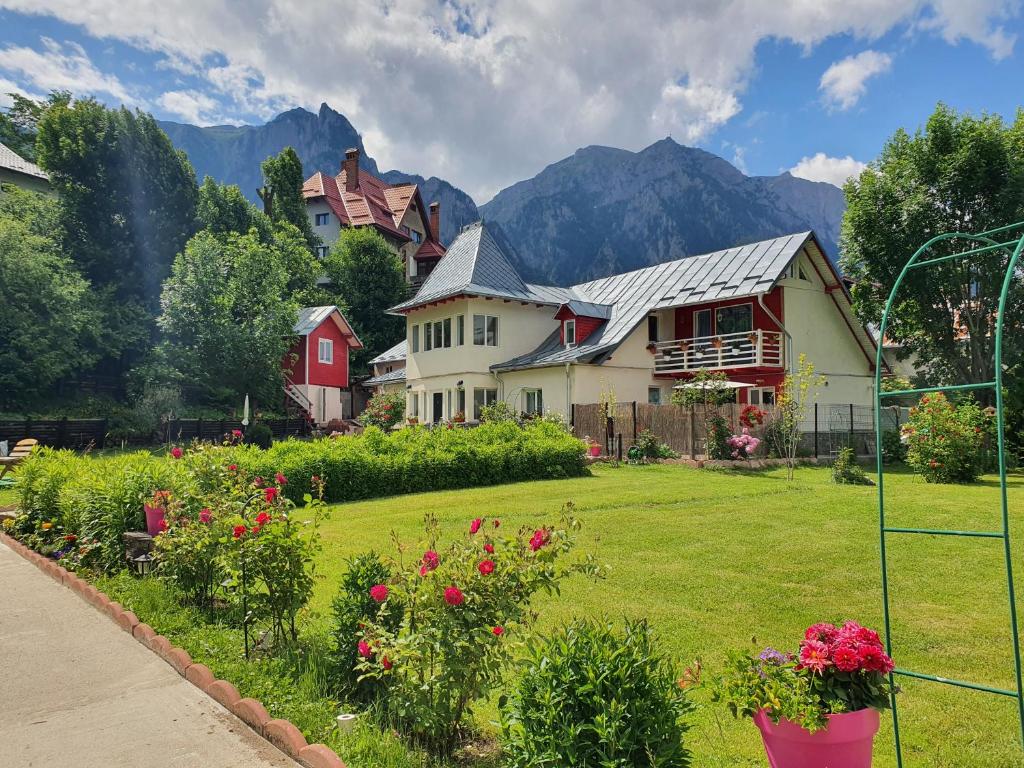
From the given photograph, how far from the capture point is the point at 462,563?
3.36 meters

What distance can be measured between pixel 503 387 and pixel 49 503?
1965 cm

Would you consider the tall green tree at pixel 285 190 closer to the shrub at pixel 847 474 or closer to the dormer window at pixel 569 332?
the dormer window at pixel 569 332

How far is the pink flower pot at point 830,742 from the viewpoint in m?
2.54

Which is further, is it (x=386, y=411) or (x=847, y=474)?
(x=386, y=411)

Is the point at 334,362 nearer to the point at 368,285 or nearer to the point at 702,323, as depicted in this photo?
the point at 368,285

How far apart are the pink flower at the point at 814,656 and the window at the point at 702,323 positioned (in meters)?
25.2

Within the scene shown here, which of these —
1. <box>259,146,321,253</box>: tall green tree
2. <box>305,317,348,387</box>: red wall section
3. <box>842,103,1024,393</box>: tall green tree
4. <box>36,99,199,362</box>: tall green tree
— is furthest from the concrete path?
<box>259,146,321,253</box>: tall green tree

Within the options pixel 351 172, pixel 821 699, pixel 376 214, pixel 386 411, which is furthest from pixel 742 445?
pixel 351 172

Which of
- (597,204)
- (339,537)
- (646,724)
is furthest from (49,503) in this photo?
Answer: (597,204)

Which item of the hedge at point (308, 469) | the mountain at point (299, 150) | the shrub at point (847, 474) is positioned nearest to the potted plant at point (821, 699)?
the hedge at point (308, 469)

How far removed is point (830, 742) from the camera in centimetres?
253

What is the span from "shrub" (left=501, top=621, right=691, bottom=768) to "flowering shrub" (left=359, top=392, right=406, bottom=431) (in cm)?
2783

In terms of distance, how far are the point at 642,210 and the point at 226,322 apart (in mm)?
102135

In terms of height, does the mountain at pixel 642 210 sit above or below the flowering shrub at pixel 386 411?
above
